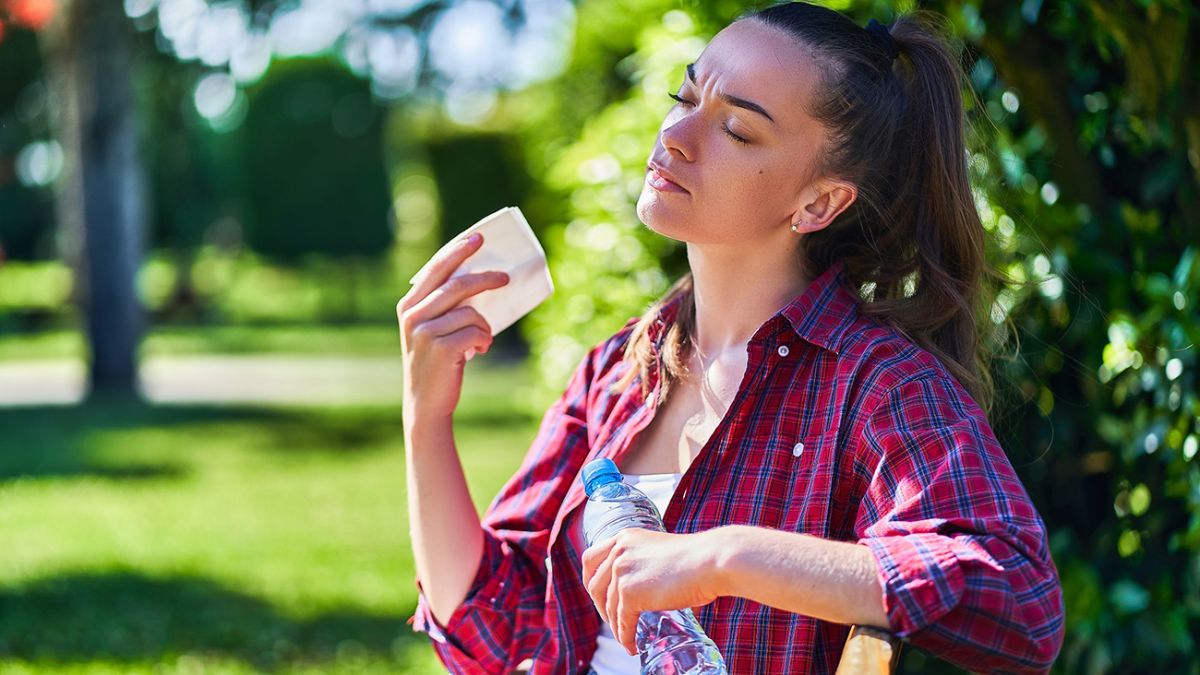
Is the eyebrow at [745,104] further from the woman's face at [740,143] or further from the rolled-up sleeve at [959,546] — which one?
the rolled-up sleeve at [959,546]

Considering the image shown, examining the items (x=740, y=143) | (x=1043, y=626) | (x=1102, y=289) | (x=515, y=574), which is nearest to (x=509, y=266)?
(x=740, y=143)

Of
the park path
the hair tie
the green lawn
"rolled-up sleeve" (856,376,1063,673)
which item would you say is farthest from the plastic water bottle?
the park path

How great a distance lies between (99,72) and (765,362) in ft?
33.7

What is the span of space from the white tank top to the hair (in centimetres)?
36

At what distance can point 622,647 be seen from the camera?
1.75 meters

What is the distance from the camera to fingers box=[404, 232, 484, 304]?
70.3 inches

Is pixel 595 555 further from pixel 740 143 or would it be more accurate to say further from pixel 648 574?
pixel 740 143

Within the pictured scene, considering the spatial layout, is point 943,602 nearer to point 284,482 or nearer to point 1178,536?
point 1178,536

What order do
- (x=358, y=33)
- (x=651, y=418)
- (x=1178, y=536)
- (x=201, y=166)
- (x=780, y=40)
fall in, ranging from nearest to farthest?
1. (x=780, y=40)
2. (x=651, y=418)
3. (x=1178, y=536)
4. (x=358, y=33)
5. (x=201, y=166)

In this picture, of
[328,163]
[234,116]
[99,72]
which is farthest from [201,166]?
[99,72]

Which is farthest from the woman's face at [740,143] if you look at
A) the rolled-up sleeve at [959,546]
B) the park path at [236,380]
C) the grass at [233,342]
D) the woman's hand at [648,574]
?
the grass at [233,342]

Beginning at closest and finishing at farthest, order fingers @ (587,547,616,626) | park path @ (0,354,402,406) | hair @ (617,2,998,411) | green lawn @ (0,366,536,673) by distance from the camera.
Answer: fingers @ (587,547,616,626) → hair @ (617,2,998,411) → green lawn @ (0,366,536,673) → park path @ (0,354,402,406)

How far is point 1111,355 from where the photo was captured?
2391mm

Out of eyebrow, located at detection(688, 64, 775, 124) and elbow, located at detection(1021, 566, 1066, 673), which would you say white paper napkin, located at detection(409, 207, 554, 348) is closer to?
eyebrow, located at detection(688, 64, 775, 124)
